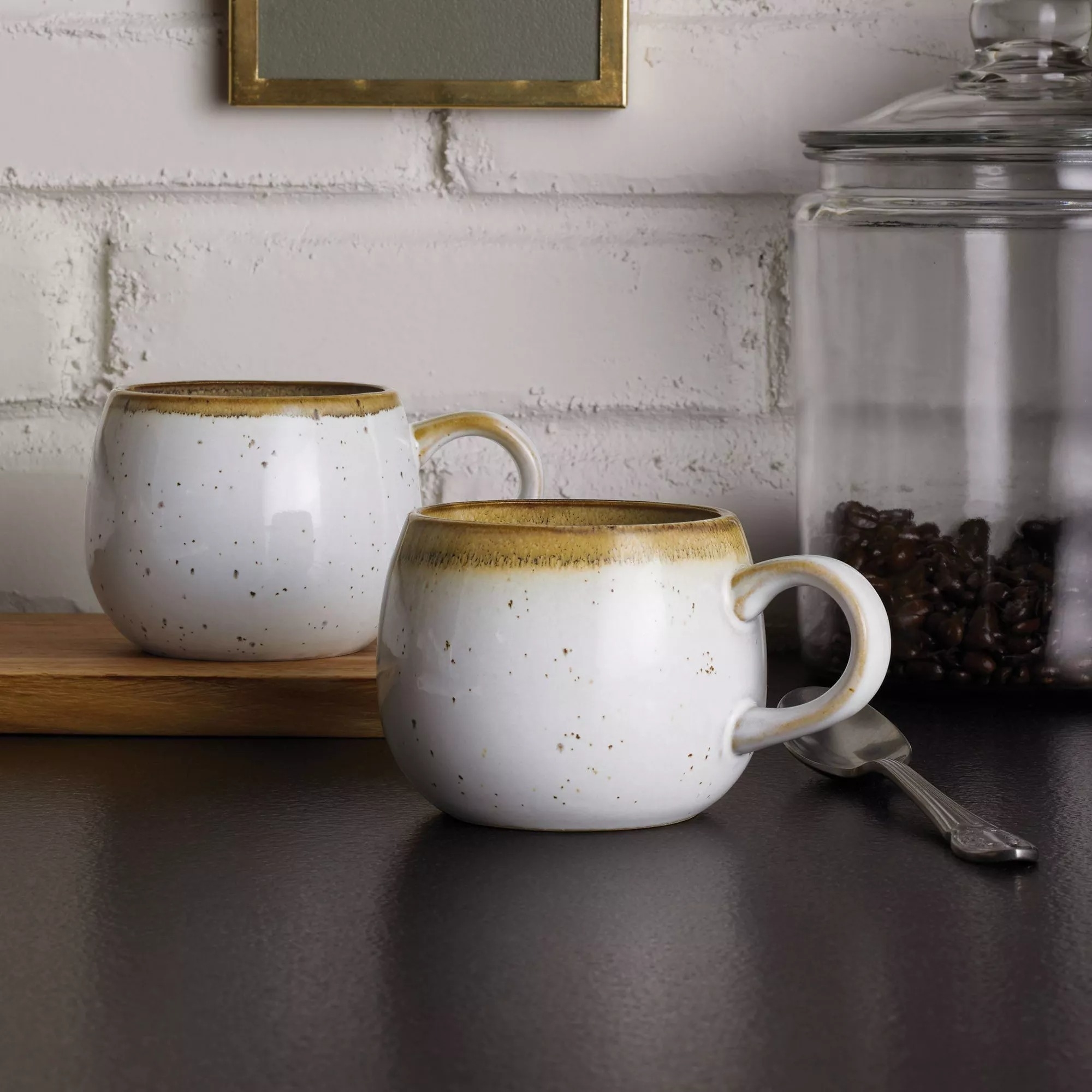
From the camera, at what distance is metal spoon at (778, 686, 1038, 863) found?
21.7 inches

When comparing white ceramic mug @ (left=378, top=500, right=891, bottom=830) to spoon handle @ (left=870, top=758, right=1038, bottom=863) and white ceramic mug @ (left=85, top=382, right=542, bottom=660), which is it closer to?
spoon handle @ (left=870, top=758, right=1038, bottom=863)

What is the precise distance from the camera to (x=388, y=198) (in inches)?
37.5

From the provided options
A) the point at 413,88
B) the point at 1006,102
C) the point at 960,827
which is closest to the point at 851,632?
the point at 960,827

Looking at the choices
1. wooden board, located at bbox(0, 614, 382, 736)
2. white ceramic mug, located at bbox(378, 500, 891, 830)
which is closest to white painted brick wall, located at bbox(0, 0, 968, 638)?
wooden board, located at bbox(0, 614, 382, 736)

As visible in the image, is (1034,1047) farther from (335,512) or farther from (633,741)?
(335,512)

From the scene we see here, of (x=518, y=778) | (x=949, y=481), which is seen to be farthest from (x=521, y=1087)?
(x=949, y=481)

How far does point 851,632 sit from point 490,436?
0.99 feet

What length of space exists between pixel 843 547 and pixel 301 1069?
0.53 metres

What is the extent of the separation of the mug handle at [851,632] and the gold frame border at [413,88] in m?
0.46

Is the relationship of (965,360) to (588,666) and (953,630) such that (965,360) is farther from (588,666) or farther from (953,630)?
(588,666)

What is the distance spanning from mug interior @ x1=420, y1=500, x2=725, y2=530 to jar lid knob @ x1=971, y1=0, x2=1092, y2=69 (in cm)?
39

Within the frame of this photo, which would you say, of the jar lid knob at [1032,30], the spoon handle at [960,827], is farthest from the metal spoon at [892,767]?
the jar lid knob at [1032,30]

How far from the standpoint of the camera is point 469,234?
95 cm

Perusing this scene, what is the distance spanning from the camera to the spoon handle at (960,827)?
0.55 metres
